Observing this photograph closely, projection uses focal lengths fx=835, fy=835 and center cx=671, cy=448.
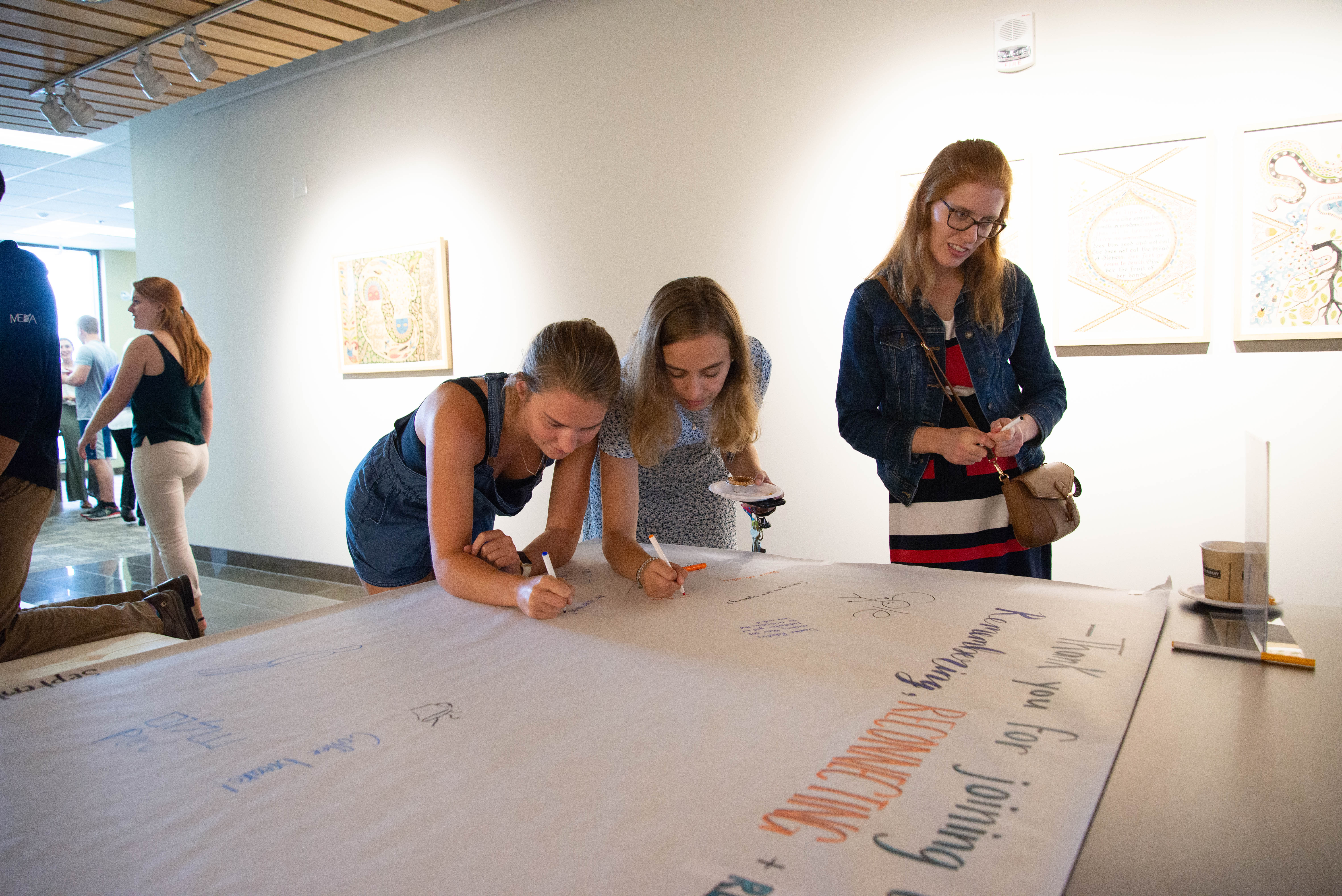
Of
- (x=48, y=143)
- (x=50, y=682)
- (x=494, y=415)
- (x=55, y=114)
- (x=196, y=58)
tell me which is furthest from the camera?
(x=48, y=143)

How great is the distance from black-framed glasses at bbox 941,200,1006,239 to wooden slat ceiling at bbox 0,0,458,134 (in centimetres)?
313

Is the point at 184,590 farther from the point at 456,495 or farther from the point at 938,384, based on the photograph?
the point at 938,384

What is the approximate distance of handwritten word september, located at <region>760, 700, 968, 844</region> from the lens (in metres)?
0.69

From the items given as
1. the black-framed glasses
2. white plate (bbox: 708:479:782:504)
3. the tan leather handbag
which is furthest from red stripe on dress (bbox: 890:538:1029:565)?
the black-framed glasses

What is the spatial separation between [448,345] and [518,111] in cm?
→ 129

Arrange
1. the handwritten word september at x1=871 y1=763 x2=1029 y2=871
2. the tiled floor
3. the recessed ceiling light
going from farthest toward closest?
the recessed ceiling light → the tiled floor → the handwritten word september at x1=871 y1=763 x2=1029 y2=871

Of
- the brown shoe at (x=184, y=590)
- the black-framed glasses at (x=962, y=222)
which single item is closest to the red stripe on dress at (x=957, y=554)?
the black-framed glasses at (x=962, y=222)

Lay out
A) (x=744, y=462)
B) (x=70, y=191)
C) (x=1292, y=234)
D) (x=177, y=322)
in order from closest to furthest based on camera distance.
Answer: (x=744, y=462) < (x=1292, y=234) < (x=177, y=322) < (x=70, y=191)

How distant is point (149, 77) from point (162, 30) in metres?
Answer: 0.28

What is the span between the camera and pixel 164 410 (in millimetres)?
3680

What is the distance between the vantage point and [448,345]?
15.1 ft

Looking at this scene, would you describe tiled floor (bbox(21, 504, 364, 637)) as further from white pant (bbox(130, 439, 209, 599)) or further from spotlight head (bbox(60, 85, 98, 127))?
spotlight head (bbox(60, 85, 98, 127))

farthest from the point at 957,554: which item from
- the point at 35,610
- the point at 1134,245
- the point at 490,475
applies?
the point at 35,610

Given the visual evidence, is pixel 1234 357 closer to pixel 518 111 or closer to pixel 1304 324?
pixel 1304 324
